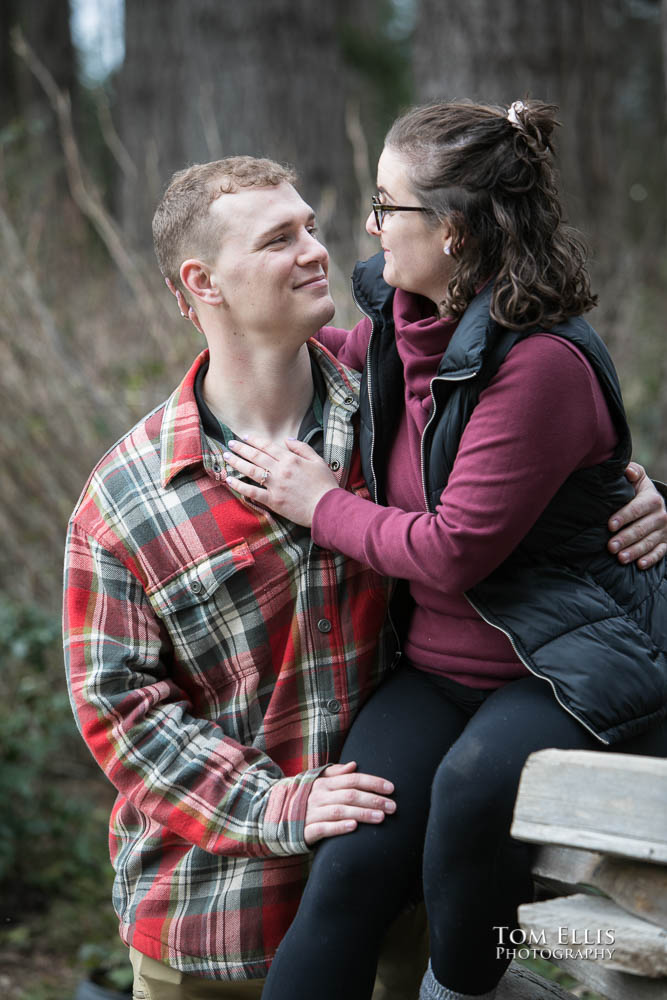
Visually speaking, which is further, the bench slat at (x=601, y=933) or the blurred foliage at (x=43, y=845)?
the blurred foliage at (x=43, y=845)

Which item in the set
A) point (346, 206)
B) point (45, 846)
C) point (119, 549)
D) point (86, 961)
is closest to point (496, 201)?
point (119, 549)

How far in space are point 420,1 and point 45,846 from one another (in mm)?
4274

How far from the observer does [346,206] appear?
23.6ft

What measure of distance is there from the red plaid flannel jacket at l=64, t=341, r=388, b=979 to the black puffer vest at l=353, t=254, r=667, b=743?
42 cm

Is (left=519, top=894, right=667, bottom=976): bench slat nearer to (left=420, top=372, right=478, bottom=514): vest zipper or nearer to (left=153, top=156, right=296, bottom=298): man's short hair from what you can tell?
(left=420, top=372, right=478, bottom=514): vest zipper

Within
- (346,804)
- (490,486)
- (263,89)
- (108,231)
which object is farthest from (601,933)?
(263,89)

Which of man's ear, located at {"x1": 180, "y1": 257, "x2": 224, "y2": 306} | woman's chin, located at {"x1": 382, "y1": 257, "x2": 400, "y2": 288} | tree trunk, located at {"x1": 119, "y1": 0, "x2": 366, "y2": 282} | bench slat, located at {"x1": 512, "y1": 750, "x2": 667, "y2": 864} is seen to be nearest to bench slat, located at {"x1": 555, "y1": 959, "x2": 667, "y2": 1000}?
bench slat, located at {"x1": 512, "y1": 750, "x2": 667, "y2": 864}

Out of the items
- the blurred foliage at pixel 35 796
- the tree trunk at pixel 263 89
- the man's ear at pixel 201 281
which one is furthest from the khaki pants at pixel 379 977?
the tree trunk at pixel 263 89

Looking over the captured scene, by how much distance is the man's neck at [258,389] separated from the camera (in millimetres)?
2541

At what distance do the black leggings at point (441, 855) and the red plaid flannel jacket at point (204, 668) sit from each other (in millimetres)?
249

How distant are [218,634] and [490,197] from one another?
1.09 m

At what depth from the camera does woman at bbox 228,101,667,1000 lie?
6.59 feet

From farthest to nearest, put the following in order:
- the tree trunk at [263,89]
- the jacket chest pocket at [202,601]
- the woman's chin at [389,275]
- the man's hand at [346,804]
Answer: the tree trunk at [263,89], the jacket chest pocket at [202,601], the woman's chin at [389,275], the man's hand at [346,804]

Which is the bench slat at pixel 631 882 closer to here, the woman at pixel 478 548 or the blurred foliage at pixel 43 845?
the woman at pixel 478 548
